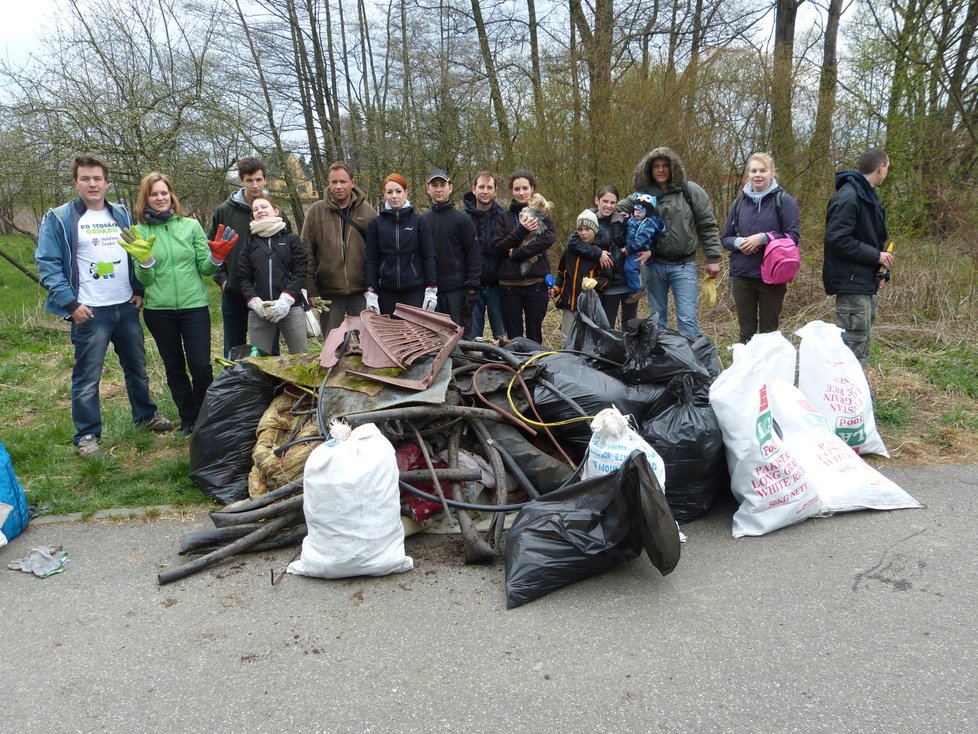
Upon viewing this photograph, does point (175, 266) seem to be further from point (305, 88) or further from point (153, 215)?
point (305, 88)

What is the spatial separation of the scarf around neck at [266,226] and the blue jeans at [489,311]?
5.77ft

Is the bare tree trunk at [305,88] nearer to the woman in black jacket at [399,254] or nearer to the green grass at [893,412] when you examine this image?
the woman in black jacket at [399,254]

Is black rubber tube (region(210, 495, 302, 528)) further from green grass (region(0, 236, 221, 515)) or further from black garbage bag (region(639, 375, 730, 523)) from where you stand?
black garbage bag (region(639, 375, 730, 523))

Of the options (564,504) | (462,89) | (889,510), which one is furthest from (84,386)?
(462,89)

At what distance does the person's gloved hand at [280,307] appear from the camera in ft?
15.5

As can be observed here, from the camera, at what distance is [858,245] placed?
4594mm

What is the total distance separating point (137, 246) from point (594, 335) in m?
2.96

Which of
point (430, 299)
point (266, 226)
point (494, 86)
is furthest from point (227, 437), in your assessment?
point (494, 86)

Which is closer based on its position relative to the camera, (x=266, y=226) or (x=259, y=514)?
(x=259, y=514)

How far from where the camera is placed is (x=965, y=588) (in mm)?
2732

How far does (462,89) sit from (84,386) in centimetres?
1194

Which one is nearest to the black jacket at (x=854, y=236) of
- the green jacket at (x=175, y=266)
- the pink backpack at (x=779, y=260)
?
the pink backpack at (x=779, y=260)

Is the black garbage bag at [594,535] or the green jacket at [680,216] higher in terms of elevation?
the green jacket at [680,216]

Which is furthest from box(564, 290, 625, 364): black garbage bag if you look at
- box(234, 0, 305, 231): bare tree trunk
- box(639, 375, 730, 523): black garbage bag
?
box(234, 0, 305, 231): bare tree trunk
